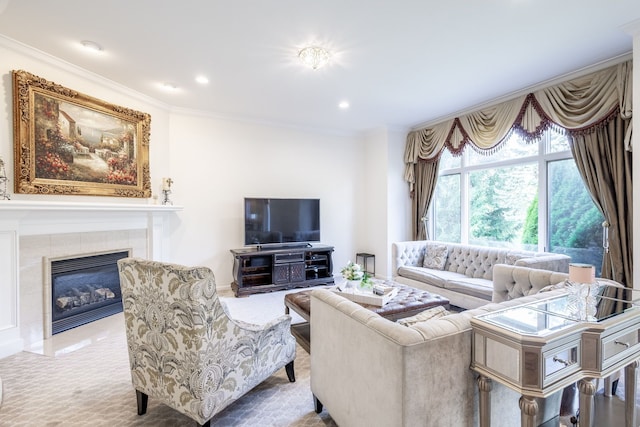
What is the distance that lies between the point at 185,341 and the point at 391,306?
1.91m

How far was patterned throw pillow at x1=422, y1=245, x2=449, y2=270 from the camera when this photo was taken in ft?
15.4

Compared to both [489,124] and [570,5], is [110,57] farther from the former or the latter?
[489,124]

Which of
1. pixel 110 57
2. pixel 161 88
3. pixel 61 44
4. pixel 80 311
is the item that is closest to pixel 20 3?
pixel 61 44

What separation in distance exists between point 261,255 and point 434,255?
278 cm

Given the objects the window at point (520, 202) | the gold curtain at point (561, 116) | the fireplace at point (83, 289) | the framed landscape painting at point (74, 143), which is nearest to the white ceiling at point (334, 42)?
the gold curtain at point (561, 116)

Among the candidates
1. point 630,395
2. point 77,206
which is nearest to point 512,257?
point 630,395

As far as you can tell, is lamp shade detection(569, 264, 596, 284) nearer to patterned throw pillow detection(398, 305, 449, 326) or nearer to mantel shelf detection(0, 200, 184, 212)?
patterned throw pillow detection(398, 305, 449, 326)

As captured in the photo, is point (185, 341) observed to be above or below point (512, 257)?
below

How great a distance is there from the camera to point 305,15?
2.52m

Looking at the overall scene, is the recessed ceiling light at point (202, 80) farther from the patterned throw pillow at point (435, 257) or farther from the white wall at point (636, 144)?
the white wall at point (636, 144)

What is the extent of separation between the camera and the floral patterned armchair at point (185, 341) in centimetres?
162

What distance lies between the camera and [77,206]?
329cm

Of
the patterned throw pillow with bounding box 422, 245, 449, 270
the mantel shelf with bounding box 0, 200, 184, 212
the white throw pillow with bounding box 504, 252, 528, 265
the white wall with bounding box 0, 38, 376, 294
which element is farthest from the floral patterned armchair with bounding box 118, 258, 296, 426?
the patterned throw pillow with bounding box 422, 245, 449, 270

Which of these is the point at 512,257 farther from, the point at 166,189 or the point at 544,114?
the point at 166,189
